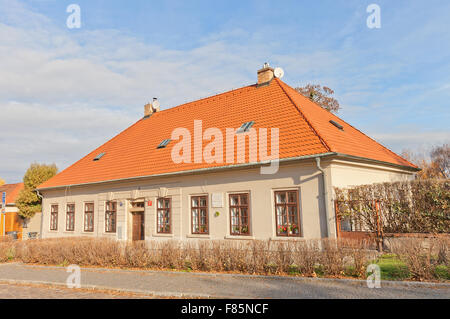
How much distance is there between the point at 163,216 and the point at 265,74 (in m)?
9.20

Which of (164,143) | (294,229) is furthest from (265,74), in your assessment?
(294,229)

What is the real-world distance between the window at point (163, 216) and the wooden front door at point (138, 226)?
151 centimetres

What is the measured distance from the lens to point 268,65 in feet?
63.0

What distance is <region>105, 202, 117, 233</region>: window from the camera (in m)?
19.3

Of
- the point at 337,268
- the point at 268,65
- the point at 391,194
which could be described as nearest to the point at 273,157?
the point at 391,194

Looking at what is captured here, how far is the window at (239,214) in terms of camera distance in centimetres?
1427

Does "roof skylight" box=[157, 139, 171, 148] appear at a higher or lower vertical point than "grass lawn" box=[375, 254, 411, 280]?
higher

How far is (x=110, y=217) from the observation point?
19.5m

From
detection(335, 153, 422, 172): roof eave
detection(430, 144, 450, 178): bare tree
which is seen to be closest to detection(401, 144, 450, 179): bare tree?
detection(430, 144, 450, 178): bare tree

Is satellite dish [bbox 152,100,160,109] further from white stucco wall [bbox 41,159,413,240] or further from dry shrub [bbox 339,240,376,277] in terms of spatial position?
dry shrub [bbox 339,240,376,277]

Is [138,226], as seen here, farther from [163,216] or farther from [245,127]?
[245,127]

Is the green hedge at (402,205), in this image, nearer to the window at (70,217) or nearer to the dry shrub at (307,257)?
the dry shrub at (307,257)

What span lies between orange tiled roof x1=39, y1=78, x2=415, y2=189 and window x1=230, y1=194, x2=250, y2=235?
61.0 inches

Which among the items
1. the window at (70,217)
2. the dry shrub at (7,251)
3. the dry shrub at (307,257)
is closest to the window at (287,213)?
the dry shrub at (307,257)
